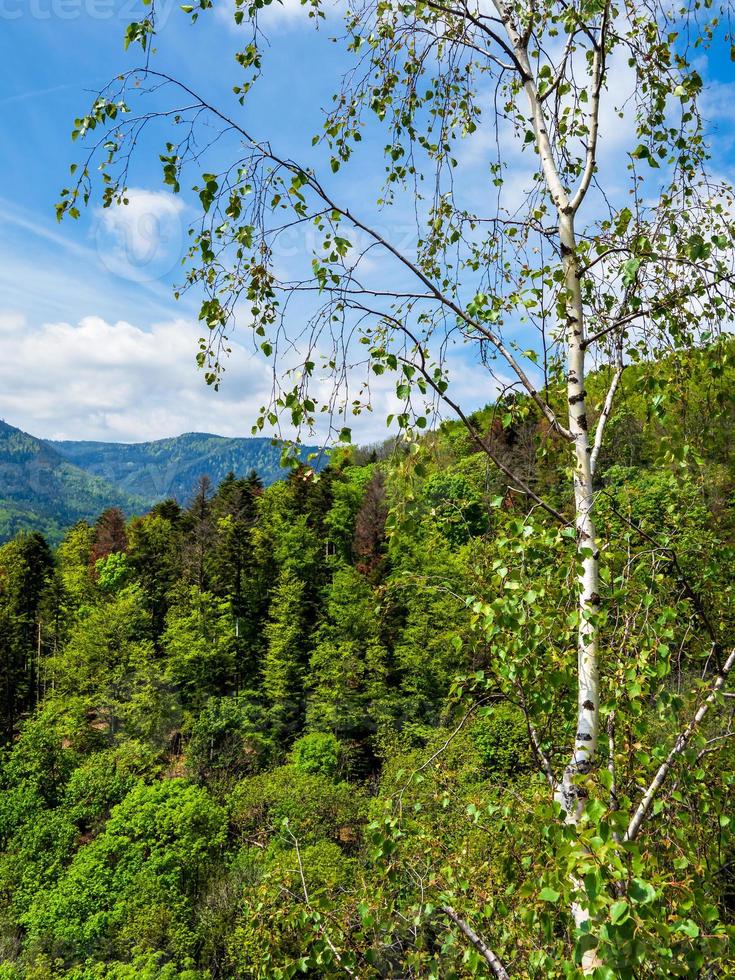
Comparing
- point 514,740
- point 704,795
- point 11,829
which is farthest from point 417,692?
point 704,795

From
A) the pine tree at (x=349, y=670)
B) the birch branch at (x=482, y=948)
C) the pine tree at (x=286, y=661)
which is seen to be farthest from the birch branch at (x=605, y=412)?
the pine tree at (x=286, y=661)

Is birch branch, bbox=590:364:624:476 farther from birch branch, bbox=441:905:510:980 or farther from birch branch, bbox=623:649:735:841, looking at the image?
birch branch, bbox=441:905:510:980

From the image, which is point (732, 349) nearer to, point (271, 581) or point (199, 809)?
point (199, 809)

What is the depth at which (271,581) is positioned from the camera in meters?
44.4

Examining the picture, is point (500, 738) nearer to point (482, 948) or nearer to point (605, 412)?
point (482, 948)

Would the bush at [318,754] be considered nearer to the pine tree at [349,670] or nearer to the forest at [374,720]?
the forest at [374,720]

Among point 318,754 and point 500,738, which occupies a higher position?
point 500,738

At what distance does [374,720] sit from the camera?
36438 millimetres

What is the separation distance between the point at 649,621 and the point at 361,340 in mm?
1999

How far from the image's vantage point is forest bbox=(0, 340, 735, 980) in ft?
9.55

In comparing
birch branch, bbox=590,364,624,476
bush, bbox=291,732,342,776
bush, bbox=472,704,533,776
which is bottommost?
bush, bbox=291,732,342,776

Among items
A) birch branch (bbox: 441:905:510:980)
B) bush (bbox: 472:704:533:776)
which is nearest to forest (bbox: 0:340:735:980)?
birch branch (bbox: 441:905:510:980)

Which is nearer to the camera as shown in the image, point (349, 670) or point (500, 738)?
point (500, 738)

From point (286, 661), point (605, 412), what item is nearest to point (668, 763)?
point (605, 412)
